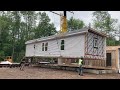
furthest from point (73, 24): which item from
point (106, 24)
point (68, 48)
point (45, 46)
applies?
point (68, 48)

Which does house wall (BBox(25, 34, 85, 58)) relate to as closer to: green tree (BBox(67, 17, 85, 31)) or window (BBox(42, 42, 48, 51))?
window (BBox(42, 42, 48, 51))

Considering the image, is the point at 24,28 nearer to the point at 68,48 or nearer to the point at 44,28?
the point at 44,28

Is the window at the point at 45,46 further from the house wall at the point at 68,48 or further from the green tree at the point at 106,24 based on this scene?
the green tree at the point at 106,24

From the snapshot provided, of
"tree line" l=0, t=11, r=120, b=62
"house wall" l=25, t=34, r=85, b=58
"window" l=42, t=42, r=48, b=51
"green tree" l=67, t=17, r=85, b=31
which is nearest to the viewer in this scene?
"house wall" l=25, t=34, r=85, b=58

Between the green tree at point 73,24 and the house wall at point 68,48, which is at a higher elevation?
the green tree at point 73,24

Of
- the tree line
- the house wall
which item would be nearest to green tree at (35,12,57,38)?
the tree line

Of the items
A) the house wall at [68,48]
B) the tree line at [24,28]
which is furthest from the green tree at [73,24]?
the house wall at [68,48]

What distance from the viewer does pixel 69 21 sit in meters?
65.2

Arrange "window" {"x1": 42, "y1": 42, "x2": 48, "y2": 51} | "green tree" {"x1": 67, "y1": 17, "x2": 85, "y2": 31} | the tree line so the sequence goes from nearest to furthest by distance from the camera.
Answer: "window" {"x1": 42, "y1": 42, "x2": 48, "y2": 51}
the tree line
"green tree" {"x1": 67, "y1": 17, "x2": 85, "y2": 31}

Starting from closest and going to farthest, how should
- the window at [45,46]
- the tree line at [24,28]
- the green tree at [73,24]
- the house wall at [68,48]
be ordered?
1. the house wall at [68,48]
2. the window at [45,46]
3. the tree line at [24,28]
4. the green tree at [73,24]

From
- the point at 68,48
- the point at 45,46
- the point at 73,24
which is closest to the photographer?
the point at 68,48
